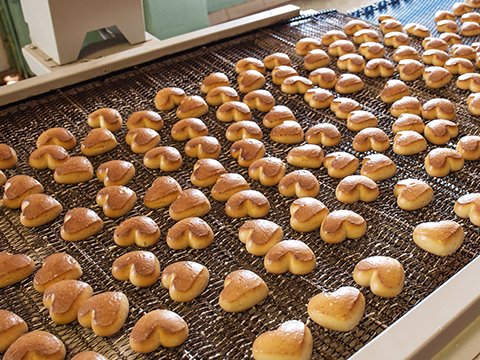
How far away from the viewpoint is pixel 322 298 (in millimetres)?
1056

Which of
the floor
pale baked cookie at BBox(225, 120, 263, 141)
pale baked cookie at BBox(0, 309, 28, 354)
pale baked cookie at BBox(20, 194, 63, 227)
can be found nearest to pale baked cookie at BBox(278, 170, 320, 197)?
pale baked cookie at BBox(225, 120, 263, 141)

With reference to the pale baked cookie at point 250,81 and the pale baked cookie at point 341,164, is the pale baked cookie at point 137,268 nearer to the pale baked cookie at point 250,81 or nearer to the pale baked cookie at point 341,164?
the pale baked cookie at point 341,164

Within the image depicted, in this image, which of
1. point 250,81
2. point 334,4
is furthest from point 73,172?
point 334,4

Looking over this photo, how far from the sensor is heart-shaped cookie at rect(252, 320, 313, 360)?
3.13ft

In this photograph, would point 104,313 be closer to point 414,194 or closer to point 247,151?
point 247,151

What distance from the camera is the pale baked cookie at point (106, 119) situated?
163cm

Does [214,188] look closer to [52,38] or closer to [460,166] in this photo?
[460,166]

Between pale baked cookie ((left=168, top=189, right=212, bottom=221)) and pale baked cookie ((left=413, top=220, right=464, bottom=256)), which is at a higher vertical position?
pale baked cookie ((left=168, top=189, right=212, bottom=221))

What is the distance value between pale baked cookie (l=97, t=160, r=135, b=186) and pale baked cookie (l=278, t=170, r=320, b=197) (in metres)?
0.39

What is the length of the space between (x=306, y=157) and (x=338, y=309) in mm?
529

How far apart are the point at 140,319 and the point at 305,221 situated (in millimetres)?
424

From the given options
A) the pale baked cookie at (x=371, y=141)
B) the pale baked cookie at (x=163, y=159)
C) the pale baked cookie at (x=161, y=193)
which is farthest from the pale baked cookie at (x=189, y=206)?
the pale baked cookie at (x=371, y=141)

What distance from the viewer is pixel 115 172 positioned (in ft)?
4.66

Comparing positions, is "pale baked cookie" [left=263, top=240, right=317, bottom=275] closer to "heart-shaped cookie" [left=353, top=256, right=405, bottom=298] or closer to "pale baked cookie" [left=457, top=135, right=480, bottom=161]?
"heart-shaped cookie" [left=353, top=256, right=405, bottom=298]
